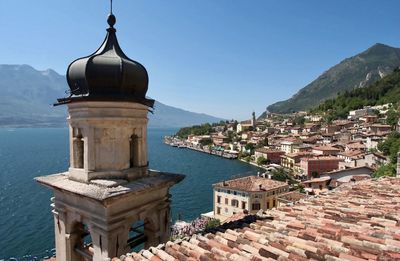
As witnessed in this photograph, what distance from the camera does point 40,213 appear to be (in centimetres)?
3612

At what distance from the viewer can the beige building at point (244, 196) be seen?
112ft

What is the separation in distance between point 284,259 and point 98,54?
465 centimetres

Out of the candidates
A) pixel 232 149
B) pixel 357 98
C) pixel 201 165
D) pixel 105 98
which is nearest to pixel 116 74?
pixel 105 98

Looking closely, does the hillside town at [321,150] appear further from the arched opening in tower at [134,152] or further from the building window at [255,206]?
the arched opening in tower at [134,152]

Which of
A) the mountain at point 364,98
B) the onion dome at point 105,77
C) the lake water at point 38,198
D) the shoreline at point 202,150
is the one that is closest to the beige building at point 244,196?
the lake water at point 38,198

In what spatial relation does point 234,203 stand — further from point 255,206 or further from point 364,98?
point 364,98

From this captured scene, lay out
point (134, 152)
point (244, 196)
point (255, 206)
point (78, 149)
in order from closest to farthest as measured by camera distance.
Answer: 1. point (78, 149)
2. point (134, 152)
3. point (255, 206)
4. point (244, 196)

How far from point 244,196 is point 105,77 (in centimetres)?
3087

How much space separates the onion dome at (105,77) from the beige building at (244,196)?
30.0m

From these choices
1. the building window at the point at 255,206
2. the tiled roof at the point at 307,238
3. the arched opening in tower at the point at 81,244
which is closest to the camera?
the tiled roof at the point at 307,238

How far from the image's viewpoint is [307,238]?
4129 millimetres

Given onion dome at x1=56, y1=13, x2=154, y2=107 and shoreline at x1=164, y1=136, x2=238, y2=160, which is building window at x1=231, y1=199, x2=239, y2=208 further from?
shoreline at x1=164, y1=136, x2=238, y2=160

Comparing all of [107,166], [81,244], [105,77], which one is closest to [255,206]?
[81,244]

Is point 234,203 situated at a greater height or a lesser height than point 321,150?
lesser
